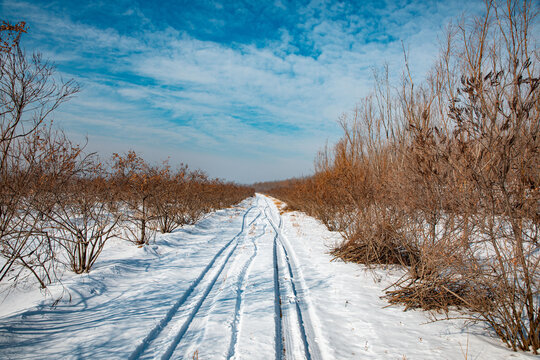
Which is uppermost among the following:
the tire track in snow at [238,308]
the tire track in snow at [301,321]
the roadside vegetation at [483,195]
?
the roadside vegetation at [483,195]

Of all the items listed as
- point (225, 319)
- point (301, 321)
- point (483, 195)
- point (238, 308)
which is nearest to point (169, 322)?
point (225, 319)

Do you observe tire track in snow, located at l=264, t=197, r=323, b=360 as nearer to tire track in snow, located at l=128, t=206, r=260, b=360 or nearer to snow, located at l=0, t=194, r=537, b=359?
snow, located at l=0, t=194, r=537, b=359

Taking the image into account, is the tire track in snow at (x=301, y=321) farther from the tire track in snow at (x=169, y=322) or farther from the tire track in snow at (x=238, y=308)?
the tire track in snow at (x=169, y=322)

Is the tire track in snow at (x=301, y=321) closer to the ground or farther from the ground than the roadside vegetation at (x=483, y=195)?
closer to the ground

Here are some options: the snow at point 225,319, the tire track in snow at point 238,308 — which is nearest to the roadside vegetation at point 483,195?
the snow at point 225,319

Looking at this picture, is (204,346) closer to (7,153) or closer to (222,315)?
(222,315)

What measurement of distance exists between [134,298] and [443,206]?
17.6 feet

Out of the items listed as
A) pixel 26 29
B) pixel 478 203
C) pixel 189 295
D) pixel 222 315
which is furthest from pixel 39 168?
pixel 478 203

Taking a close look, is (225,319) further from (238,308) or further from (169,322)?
(169,322)

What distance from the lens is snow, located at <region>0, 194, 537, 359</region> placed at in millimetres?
2797

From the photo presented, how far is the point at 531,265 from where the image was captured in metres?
Answer: 2.45

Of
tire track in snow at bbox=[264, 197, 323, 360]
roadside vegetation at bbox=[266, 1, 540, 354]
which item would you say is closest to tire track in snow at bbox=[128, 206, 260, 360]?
tire track in snow at bbox=[264, 197, 323, 360]

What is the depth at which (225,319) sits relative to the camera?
11.4ft

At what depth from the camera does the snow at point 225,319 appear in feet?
9.18
